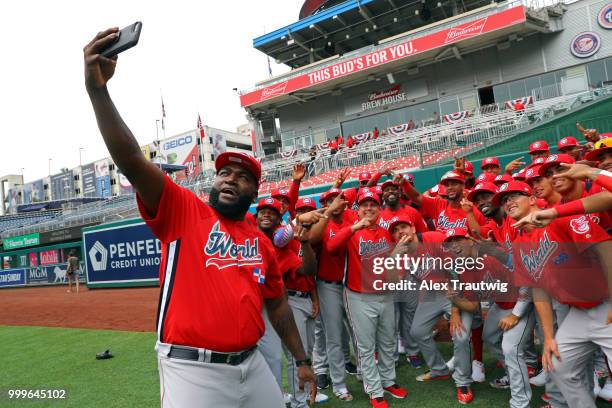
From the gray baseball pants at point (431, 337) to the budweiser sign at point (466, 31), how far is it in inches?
849

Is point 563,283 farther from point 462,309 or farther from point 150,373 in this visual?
point 150,373

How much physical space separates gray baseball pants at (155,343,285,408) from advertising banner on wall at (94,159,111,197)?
76.2 meters

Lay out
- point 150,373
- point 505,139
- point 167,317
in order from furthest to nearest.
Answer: point 505,139 < point 150,373 < point 167,317

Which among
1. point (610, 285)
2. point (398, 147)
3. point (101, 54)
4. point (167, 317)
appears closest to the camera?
point (101, 54)

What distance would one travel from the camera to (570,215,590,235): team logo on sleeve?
2.80 m

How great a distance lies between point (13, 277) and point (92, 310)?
16.8m

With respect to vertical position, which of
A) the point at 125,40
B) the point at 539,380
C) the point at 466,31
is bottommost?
the point at 539,380

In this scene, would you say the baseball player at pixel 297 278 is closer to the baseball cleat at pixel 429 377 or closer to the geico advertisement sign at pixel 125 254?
the baseball cleat at pixel 429 377

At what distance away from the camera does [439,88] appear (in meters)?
25.3

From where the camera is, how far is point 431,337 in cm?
435

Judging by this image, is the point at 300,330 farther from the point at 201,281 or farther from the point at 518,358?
the point at 201,281

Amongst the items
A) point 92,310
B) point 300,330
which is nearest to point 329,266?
point 300,330

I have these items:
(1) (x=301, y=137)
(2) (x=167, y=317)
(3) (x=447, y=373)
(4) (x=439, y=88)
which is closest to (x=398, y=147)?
(3) (x=447, y=373)

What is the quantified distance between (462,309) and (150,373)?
4254mm
